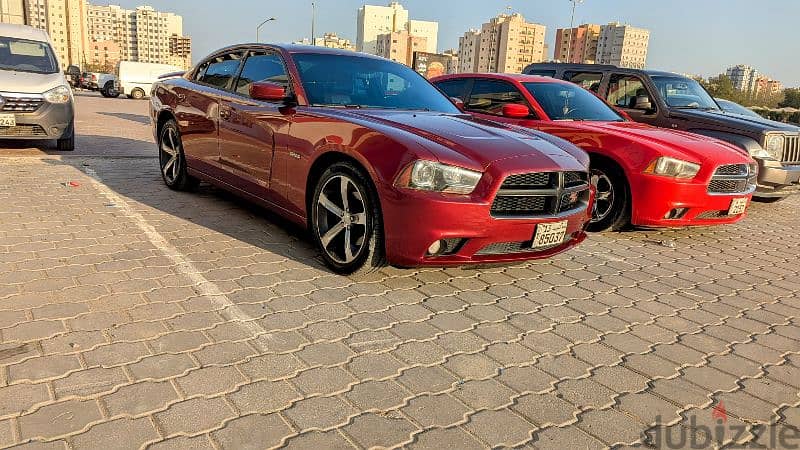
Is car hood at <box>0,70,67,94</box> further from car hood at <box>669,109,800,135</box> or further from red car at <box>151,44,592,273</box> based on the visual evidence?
car hood at <box>669,109,800,135</box>

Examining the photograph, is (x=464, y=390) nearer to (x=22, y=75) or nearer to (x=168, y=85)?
(x=168, y=85)

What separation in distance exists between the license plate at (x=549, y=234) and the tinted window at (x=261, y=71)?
7.55ft

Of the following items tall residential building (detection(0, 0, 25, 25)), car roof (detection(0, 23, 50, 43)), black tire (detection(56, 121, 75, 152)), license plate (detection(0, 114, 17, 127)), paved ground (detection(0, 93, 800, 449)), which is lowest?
paved ground (detection(0, 93, 800, 449))

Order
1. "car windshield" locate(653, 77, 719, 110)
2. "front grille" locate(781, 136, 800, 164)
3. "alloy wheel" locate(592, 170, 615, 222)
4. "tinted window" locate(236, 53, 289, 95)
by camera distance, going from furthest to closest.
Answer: "car windshield" locate(653, 77, 719, 110)
"front grille" locate(781, 136, 800, 164)
"alloy wheel" locate(592, 170, 615, 222)
"tinted window" locate(236, 53, 289, 95)

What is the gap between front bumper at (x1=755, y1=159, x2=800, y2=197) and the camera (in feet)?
23.9

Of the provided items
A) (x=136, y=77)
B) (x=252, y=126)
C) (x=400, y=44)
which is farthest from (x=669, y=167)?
(x=400, y=44)

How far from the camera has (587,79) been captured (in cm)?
855

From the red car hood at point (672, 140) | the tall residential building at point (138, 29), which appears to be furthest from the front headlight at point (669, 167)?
the tall residential building at point (138, 29)

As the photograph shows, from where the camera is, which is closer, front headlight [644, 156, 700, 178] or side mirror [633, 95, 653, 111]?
front headlight [644, 156, 700, 178]

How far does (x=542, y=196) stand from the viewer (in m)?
3.82

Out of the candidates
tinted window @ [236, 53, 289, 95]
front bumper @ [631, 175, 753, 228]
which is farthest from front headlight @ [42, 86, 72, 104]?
front bumper @ [631, 175, 753, 228]

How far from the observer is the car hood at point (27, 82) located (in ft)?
26.1

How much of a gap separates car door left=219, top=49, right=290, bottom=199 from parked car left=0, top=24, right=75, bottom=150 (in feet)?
14.5

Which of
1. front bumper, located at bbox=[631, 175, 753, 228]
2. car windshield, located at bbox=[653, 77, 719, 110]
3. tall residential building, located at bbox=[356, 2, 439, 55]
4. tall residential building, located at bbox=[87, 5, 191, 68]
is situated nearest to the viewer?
front bumper, located at bbox=[631, 175, 753, 228]
